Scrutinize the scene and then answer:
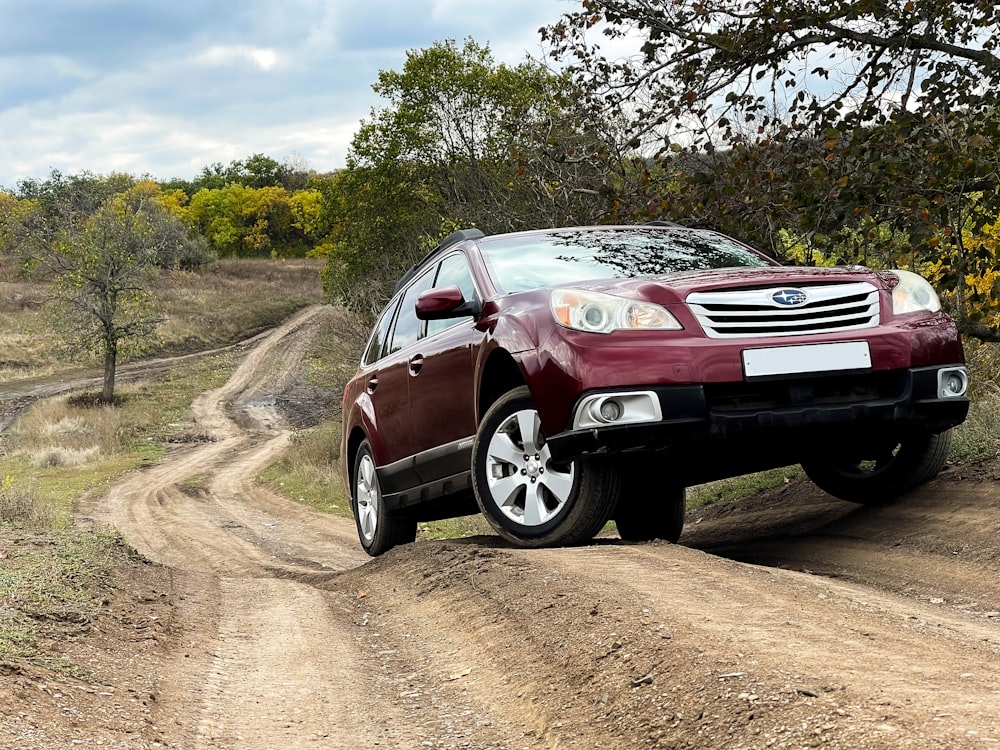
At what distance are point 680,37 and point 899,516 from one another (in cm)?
524

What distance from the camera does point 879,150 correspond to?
29.1 feet

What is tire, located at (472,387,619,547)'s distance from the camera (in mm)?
5402

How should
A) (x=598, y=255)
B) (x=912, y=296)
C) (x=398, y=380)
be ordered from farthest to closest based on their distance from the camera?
(x=398, y=380) < (x=598, y=255) < (x=912, y=296)

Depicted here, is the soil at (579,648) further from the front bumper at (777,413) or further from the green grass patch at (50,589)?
the front bumper at (777,413)

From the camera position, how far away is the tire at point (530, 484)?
5.40 metres

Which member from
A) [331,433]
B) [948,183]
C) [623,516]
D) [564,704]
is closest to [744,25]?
[948,183]

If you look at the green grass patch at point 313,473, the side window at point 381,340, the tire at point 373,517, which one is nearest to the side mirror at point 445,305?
the side window at point 381,340

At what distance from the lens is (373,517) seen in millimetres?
7953

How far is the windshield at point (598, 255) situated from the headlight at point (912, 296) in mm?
933

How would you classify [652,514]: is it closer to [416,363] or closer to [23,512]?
[416,363]

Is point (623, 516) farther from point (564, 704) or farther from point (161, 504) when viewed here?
point (161, 504)

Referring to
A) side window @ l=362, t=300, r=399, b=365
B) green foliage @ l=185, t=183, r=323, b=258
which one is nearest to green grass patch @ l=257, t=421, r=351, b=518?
side window @ l=362, t=300, r=399, b=365

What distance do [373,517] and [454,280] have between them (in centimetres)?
206

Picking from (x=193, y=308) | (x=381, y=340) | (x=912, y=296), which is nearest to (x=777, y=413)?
(x=912, y=296)
